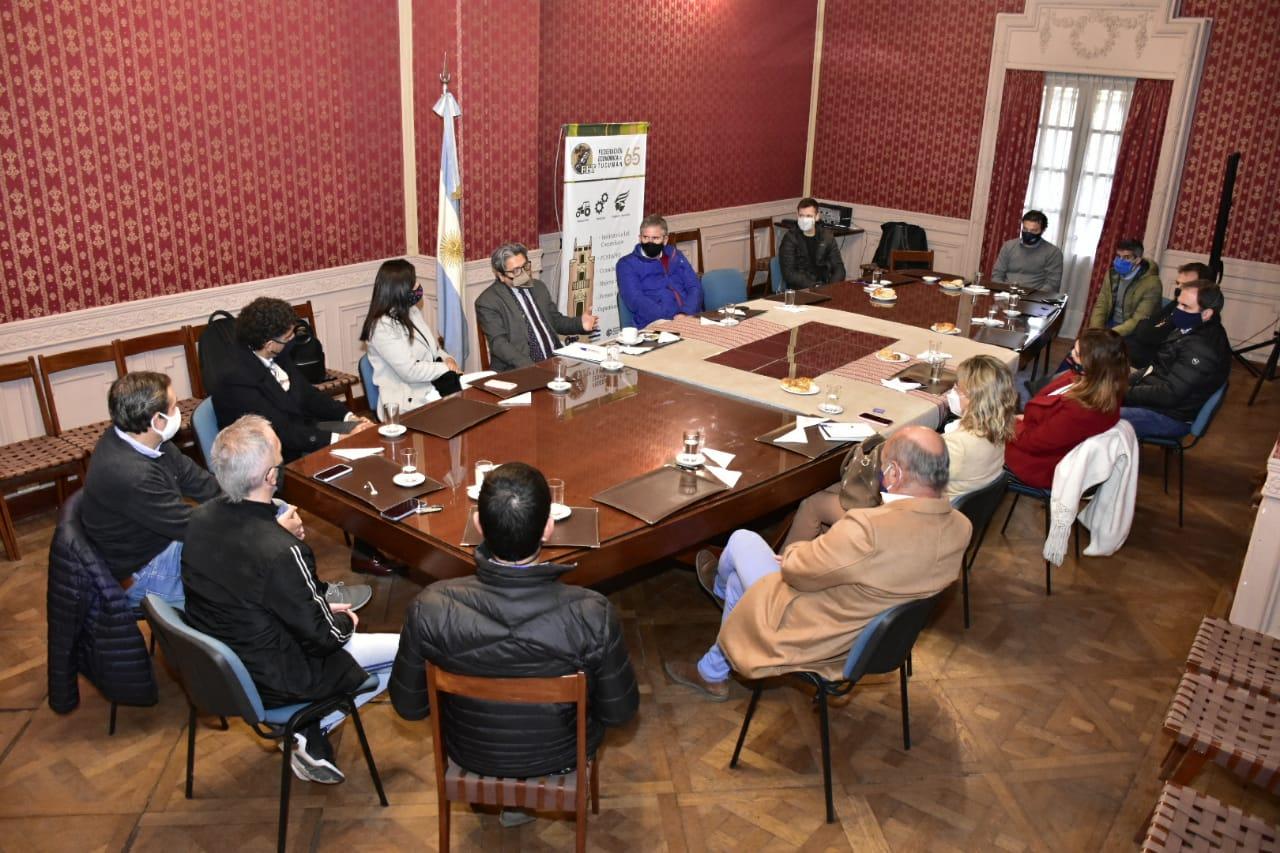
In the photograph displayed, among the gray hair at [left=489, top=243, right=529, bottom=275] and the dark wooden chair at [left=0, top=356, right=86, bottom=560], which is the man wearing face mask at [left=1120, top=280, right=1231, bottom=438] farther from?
the dark wooden chair at [left=0, top=356, right=86, bottom=560]

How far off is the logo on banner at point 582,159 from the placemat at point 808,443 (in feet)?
12.4

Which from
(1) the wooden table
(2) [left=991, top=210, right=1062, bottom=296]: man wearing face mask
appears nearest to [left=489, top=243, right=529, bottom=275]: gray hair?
(1) the wooden table

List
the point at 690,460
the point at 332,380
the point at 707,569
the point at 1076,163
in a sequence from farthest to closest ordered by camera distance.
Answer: the point at 1076,163 → the point at 332,380 → the point at 707,569 → the point at 690,460

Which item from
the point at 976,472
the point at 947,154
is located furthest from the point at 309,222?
the point at 947,154

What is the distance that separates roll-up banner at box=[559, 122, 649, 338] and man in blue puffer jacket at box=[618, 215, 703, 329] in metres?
0.82

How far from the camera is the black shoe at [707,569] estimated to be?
12.9 ft

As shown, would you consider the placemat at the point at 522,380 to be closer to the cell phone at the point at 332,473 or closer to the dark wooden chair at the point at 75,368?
the cell phone at the point at 332,473

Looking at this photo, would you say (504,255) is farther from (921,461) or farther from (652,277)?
(921,461)

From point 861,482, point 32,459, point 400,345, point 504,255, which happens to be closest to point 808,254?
point 504,255

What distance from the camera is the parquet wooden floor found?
321 cm

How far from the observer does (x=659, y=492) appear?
11.9 ft

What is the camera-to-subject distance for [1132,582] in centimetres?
496

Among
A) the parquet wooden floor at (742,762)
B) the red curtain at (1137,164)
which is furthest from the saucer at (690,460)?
the red curtain at (1137,164)

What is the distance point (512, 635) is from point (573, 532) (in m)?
0.81
